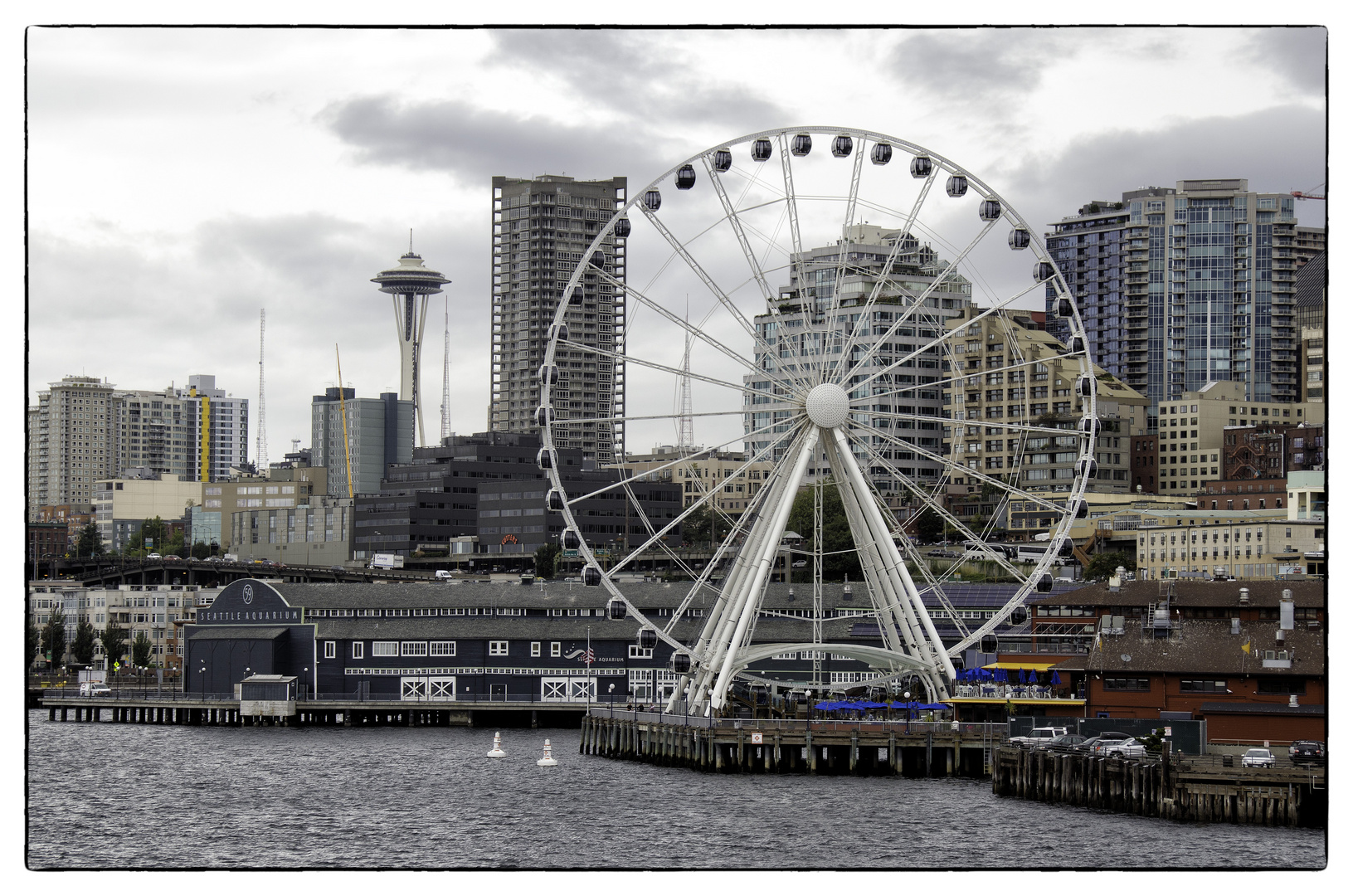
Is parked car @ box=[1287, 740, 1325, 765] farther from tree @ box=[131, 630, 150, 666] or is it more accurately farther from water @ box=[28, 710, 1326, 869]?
tree @ box=[131, 630, 150, 666]

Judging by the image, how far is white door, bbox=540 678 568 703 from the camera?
5404 inches

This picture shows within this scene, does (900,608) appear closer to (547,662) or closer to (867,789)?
(867,789)

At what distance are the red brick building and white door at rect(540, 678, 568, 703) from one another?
36.7 meters

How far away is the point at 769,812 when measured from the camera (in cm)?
7744

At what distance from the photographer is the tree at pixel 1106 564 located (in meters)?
155

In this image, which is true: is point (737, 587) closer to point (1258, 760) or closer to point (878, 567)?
point (878, 567)

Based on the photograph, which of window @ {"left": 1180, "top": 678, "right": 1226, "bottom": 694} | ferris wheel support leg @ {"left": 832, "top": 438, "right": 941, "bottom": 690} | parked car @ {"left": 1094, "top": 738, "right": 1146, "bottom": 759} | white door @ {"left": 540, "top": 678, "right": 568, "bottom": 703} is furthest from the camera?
white door @ {"left": 540, "top": 678, "right": 568, "bottom": 703}

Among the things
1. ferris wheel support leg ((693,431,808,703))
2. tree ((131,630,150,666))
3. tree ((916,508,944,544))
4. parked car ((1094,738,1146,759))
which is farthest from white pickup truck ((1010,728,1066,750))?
tree ((131,630,150,666))

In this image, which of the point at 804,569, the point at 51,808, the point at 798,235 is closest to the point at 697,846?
the point at 51,808

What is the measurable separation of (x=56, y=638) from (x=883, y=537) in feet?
391

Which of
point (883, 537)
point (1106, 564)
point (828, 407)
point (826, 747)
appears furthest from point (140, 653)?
point (828, 407)

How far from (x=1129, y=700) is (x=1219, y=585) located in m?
12.7

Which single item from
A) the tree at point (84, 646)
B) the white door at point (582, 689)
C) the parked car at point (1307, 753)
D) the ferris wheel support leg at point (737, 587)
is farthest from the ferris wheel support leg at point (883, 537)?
the tree at point (84, 646)

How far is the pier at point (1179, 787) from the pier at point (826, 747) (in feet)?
31.8
